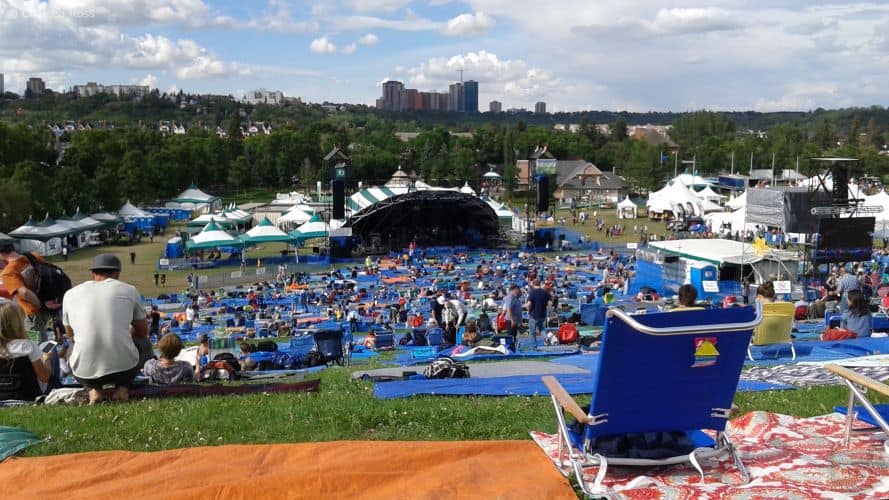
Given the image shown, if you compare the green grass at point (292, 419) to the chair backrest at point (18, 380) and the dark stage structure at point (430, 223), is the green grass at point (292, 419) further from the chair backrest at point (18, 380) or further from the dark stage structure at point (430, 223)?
the dark stage structure at point (430, 223)

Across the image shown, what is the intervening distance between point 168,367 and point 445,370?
2135mm

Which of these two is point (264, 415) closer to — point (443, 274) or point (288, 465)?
point (288, 465)

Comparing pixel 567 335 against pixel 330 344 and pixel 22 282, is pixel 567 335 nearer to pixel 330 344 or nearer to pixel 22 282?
pixel 330 344

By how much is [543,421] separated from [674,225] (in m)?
38.2

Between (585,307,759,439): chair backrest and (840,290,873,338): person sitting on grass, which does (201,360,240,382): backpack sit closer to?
(585,307,759,439): chair backrest

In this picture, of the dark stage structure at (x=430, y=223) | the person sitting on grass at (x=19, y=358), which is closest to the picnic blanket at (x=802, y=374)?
the person sitting on grass at (x=19, y=358)

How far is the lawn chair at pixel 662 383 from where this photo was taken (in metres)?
3.06

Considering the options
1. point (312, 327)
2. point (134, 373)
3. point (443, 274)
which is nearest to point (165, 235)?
point (443, 274)

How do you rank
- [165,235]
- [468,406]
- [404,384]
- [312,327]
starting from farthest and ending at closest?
1. [165,235]
2. [312,327]
3. [404,384]
4. [468,406]

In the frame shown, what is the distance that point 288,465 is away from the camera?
11.6 feet

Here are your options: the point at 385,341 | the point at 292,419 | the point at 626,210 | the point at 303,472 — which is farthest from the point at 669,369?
the point at 626,210

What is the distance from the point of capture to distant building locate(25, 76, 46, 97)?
16052cm

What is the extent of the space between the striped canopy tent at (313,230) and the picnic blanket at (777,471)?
93.1 ft

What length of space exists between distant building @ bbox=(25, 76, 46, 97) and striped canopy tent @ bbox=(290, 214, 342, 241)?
5922 inches
